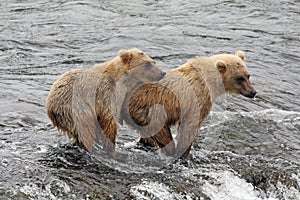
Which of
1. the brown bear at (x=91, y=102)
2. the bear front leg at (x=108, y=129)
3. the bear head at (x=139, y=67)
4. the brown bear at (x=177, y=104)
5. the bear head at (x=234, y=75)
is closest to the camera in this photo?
the brown bear at (x=91, y=102)

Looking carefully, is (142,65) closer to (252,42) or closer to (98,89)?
(98,89)

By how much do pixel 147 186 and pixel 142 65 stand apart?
170 cm

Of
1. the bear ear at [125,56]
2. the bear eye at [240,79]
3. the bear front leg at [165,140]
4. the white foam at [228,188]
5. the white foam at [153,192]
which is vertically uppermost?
the bear ear at [125,56]

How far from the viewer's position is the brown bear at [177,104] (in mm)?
7297

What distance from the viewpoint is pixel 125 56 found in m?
7.41

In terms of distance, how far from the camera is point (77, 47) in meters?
12.5

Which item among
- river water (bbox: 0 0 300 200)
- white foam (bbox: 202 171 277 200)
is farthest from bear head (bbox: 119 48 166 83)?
white foam (bbox: 202 171 277 200)

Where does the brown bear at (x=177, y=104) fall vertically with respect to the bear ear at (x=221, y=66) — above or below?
below

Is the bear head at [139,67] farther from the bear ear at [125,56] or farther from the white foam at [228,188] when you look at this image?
the white foam at [228,188]

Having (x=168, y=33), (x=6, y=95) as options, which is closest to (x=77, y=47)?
(x=168, y=33)

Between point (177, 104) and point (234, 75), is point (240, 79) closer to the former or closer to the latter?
point (234, 75)

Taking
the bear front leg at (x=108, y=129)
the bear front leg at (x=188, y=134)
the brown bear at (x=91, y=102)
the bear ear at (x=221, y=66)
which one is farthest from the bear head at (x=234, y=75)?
the bear front leg at (x=108, y=129)

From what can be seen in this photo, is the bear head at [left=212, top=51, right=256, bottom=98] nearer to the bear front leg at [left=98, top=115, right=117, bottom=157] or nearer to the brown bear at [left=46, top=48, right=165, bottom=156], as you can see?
the brown bear at [left=46, top=48, right=165, bottom=156]

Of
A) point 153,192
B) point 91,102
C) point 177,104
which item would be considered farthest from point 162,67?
point 153,192
